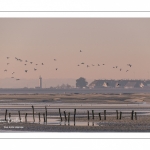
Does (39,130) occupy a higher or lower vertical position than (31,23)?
lower

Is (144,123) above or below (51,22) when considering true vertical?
below

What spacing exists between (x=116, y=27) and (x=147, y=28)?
2232 millimetres

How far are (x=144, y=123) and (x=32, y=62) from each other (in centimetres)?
884
